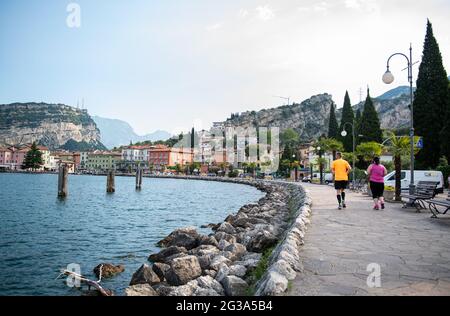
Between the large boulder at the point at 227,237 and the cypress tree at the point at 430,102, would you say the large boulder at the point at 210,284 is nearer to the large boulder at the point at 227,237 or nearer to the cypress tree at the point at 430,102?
the large boulder at the point at 227,237

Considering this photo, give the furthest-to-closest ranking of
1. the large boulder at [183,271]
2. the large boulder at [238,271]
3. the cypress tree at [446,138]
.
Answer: the cypress tree at [446,138], the large boulder at [183,271], the large boulder at [238,271]

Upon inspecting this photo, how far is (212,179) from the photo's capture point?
11012 centimetres

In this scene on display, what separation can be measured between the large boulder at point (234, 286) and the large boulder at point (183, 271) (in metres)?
1.44

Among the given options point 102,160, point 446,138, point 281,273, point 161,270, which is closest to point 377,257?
point 281,273

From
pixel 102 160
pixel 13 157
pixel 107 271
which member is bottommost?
pixel 107 271

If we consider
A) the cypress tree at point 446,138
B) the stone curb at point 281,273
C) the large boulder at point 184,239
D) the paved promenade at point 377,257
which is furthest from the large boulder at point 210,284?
the cypress tree at point 446,138

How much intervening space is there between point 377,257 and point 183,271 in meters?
4.10

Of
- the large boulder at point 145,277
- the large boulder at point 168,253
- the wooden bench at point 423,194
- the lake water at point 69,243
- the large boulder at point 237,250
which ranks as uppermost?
the wooden bench at point 423,194

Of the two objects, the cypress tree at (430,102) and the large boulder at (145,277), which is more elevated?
the cypress tree at (430,102)

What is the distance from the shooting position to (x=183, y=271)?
770cm

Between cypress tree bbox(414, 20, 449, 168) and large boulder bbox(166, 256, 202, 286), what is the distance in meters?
41.2

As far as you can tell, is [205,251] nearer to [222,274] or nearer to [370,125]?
[222,274]

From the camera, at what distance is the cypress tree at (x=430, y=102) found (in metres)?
41.4

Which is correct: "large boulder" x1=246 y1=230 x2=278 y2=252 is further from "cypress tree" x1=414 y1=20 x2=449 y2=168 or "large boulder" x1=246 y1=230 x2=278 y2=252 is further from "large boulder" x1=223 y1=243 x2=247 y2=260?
"cypress tree" x1=414 y1=20 x2=449 y2=168
